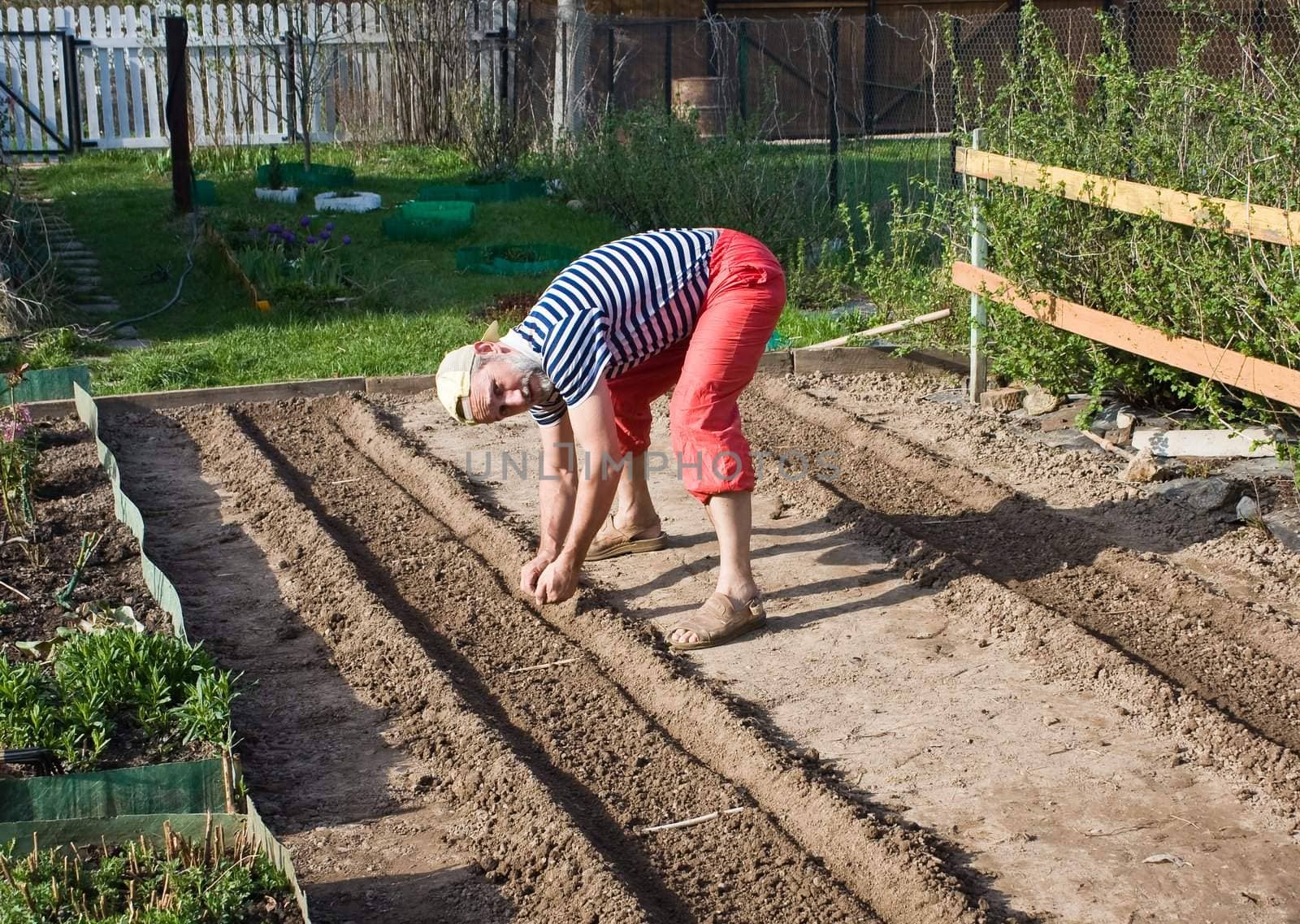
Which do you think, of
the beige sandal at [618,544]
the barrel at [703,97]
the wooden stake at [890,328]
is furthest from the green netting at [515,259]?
the beige sandal at [618,544]

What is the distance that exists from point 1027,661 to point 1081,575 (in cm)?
83

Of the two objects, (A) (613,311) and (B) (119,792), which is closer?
(B) (119,792)

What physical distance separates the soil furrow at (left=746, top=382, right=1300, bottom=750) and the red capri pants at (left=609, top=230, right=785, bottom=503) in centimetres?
107

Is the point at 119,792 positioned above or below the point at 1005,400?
below

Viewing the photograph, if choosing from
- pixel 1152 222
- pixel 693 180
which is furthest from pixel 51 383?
pixel 1152 222

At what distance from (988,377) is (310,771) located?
4.85 metres

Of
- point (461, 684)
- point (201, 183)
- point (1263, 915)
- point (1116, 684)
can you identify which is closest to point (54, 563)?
point (461, 684)

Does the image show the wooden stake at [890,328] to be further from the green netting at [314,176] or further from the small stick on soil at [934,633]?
the green netting at [314,176]

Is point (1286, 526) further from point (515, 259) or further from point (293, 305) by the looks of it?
point (515, 259)

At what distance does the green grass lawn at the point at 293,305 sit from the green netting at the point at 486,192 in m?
0.29

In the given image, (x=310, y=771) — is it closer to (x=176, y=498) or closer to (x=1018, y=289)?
(x=176, y=498)

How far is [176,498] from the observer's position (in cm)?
614

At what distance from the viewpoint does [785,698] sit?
13.8 feet

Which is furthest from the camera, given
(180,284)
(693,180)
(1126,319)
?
(693,180)
